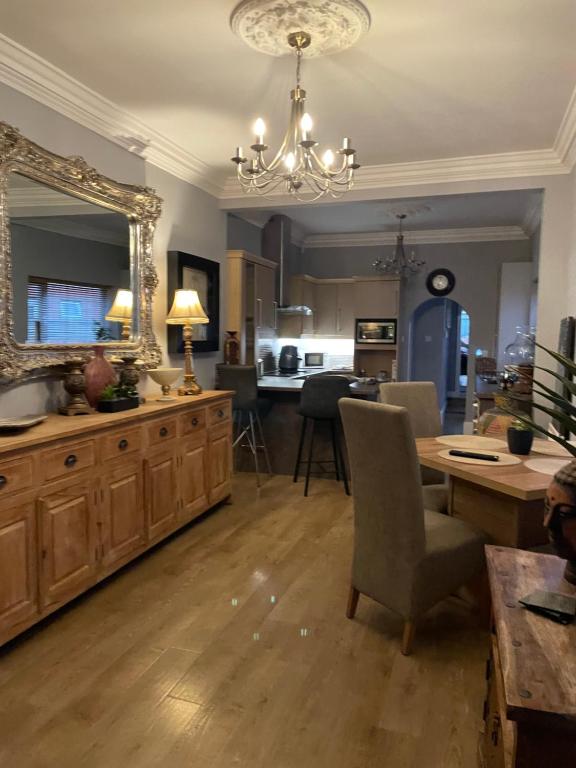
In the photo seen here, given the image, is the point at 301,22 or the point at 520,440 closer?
the point at 301,22

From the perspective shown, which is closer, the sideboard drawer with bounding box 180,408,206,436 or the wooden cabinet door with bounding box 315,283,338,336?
the sideboard drawer with bounding box 180,408,206,436

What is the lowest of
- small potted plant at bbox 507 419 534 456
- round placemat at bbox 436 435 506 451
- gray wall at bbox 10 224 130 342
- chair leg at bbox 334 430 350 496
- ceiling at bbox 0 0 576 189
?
chair leg at bbox 334 430 350 496

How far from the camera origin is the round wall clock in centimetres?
741

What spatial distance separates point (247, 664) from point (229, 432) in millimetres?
2156

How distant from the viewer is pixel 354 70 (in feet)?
9.32

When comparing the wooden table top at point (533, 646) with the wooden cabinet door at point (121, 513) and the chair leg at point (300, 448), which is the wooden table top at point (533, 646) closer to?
the wooden cabinet door at point (121, 513)

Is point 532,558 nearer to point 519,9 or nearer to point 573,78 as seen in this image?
point 519,9

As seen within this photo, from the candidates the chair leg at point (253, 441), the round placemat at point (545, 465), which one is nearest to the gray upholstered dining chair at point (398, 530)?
the round placemat at point (545, 465)

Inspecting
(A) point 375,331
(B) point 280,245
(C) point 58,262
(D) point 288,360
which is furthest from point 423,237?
(C) point 58,262

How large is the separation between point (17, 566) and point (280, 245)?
489 cm

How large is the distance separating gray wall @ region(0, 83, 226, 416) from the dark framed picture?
0.07 m

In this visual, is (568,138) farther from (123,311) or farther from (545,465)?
(123,311)

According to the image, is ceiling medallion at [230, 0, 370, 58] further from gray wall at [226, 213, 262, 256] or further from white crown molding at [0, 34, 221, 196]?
gray wall at [226, 213, 262, 256]

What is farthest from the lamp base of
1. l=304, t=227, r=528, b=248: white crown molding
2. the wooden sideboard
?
l=304, t=227, r=528, b=248: white crown molding
